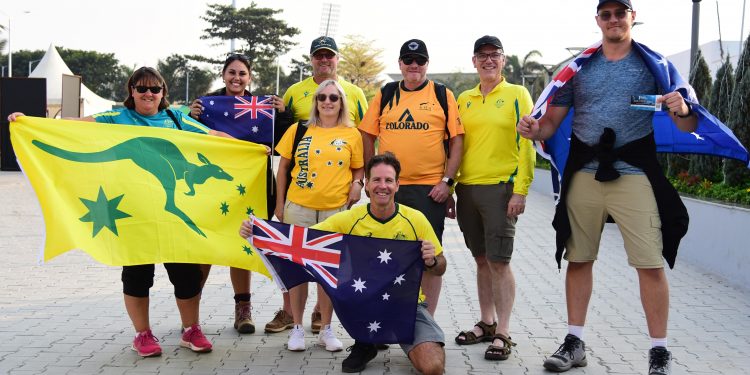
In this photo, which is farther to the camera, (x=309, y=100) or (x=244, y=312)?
(x=309, y=100)

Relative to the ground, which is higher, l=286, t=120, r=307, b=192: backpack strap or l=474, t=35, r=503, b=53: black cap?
l=474, t=35, r=503, b=53: black cap

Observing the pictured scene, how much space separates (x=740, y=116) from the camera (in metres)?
11.9

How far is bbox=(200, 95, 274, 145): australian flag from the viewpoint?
22.9 feet

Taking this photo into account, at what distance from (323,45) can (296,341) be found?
236 centimetres

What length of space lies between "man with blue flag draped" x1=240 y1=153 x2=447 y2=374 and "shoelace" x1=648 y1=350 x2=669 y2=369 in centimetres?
131

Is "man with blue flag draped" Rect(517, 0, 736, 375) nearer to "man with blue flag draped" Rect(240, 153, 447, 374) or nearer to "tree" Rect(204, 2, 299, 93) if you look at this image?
"man with blue flag draped" Rect(240, 153, 447, 374)

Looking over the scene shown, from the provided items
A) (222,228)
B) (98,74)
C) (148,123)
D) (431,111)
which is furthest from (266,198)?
(98,74)

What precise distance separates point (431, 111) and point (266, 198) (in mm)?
1483

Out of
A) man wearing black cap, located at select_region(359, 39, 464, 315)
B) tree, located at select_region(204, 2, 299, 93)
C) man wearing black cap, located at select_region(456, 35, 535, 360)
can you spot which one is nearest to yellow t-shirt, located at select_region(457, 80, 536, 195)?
man wearing black cap, located at select_region(456, 35, 535, 360)

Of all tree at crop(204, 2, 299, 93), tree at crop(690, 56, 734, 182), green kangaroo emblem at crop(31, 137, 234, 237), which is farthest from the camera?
tree at crop(204, 2, 299, 93)

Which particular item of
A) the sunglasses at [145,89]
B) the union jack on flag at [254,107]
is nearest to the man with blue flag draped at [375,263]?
the sunglasses at [145,89]

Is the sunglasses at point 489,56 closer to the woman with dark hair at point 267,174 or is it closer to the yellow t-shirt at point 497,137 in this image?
the yellow t-shirt at point 497,137

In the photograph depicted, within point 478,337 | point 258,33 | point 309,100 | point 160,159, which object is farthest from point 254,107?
point 258,33

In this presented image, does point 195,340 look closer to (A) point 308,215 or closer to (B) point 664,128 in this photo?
(A) point 308,215
